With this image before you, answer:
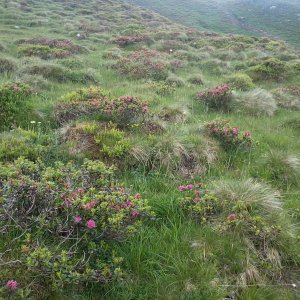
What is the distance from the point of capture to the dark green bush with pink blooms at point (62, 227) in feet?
11.1

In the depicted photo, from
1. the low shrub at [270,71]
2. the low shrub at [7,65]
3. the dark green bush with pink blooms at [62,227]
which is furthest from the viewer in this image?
the low shrub at [270,71]

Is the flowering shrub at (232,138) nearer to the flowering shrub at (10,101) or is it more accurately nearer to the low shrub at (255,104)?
the low shrub at (255,104)

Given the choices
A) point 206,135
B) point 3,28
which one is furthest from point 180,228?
point 3,28

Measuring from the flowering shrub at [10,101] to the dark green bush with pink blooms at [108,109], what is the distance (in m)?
0.88

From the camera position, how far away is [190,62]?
63.8 ft

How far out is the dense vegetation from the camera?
12.1 feet

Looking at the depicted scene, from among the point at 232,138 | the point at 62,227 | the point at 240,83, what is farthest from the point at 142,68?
the point at 62,227

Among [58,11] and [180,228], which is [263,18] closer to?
[58,11]

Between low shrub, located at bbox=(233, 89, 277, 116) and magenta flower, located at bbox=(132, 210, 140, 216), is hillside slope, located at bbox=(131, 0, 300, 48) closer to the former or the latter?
low shrub, located at bbox=(233, 89, 277, 116)

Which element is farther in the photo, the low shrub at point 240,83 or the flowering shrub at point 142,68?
the flowering shrub at point 142,68

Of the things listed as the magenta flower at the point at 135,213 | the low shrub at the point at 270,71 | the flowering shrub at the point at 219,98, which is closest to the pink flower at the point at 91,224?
the magenta flower at the point at 135,213

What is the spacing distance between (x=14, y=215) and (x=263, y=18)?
69114 millimetres

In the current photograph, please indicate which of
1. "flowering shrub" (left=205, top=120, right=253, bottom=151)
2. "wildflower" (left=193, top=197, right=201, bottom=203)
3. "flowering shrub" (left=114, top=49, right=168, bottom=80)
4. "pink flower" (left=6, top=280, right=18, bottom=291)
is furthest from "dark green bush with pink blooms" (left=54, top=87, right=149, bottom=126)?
"flowering shrub" (left=114, top=49, right=168, bottom=80)

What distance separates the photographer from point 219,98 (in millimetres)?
10852
